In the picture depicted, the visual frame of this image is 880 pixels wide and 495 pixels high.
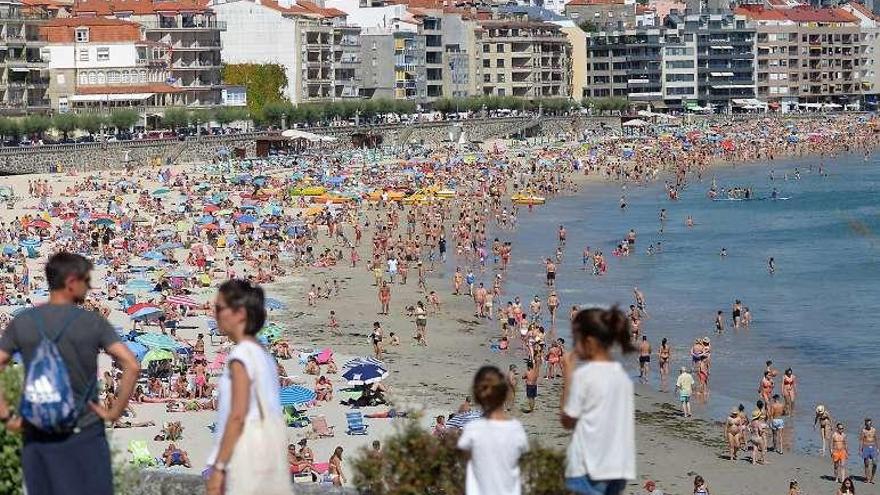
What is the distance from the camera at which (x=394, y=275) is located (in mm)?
42125

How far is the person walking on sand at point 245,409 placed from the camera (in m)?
6.64

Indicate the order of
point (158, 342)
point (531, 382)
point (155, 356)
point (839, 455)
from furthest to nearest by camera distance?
point (158, 342), point (155, 356), point (531, 382), point (839, 455)

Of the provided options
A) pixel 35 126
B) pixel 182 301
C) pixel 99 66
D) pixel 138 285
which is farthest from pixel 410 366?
pixel 99 66

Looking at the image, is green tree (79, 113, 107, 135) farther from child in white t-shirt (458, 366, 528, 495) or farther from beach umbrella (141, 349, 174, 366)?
child in white t-shirt (458, 366, 528, 495)

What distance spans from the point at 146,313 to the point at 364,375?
7.57 metres

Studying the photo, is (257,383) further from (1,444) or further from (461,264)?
(461,264)

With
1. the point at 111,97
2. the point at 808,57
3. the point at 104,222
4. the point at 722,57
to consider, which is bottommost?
the point at 104,222

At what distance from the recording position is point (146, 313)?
31.5 metres

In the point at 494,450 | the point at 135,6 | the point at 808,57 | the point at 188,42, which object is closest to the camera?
the point at 494,450

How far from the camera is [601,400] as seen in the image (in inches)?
267

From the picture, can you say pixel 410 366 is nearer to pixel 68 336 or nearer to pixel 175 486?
pixel 175 486

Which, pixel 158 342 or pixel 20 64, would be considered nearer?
pixel 158 342

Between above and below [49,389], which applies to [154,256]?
below

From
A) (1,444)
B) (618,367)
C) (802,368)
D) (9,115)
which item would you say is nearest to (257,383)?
(618,367)
